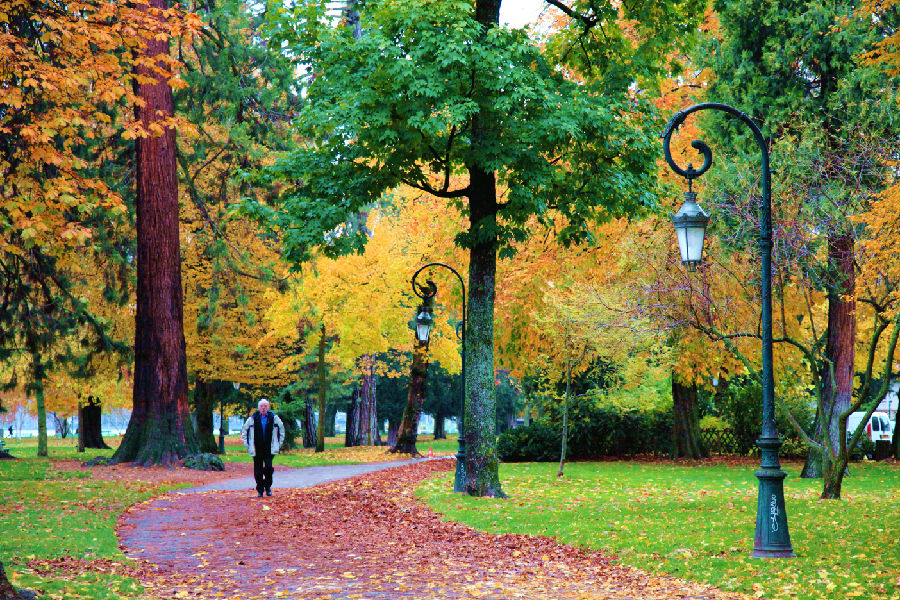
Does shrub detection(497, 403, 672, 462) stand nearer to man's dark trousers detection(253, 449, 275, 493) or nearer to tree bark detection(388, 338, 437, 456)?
tree bark detection(388, 338, 437, 456)

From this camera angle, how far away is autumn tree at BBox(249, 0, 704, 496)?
1243 cm

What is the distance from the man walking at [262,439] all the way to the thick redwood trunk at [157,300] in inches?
241

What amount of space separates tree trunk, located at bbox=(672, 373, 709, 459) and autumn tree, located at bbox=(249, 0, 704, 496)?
13082 mm

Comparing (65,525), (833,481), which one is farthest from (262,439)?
(833,481)

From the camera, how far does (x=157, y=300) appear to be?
2044cm

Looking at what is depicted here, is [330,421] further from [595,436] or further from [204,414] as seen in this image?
[595,436]

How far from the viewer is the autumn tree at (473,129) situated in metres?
12.4

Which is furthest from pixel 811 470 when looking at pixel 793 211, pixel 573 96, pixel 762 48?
pixel 573 96

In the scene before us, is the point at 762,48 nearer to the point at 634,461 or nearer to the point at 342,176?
the point at 342,176

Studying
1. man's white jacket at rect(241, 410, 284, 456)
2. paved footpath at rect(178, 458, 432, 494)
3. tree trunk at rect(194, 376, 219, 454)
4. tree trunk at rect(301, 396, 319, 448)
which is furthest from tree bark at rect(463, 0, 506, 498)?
tree trunk at rect(301, 396, 319, 448)

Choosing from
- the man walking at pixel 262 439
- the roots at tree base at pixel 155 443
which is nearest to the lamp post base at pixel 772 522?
the man walking at pixel 262 439

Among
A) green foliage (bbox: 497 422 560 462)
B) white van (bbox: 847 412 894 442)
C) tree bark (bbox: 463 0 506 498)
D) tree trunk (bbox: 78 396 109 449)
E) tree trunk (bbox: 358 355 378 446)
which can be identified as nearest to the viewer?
tree bark (bbox: 463 0 506 498)

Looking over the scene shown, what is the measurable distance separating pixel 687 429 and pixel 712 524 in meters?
16.5

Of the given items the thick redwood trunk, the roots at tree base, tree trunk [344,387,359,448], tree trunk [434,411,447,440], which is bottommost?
tree trunk [434,411,447,440]
